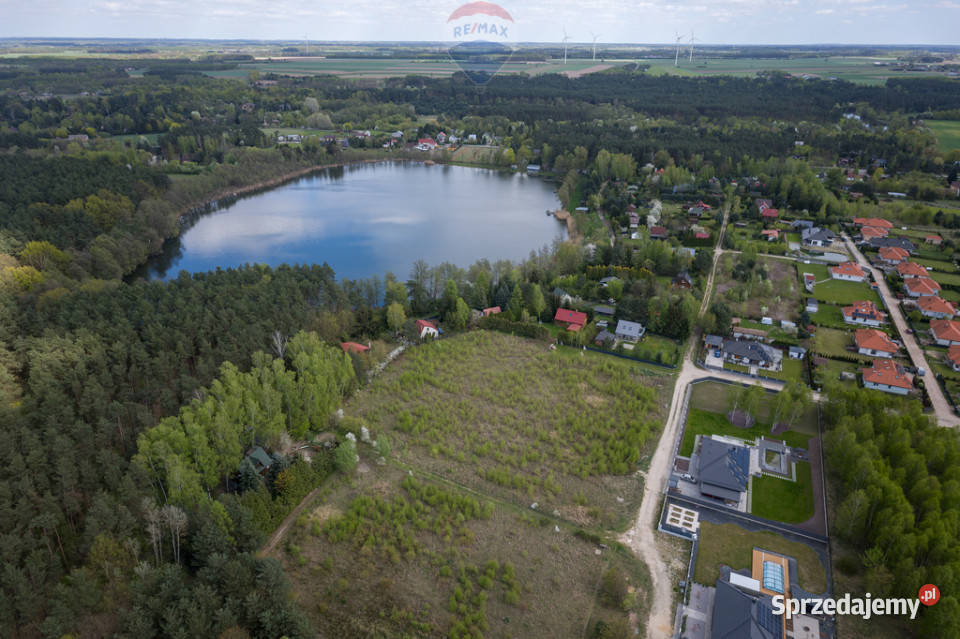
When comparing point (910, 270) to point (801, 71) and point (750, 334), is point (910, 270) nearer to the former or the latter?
point (750, 334)

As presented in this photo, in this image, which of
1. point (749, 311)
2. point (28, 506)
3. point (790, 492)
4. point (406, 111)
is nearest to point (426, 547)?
point (28, 506)

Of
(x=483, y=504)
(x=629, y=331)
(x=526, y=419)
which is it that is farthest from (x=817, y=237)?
(x=483, y=504)

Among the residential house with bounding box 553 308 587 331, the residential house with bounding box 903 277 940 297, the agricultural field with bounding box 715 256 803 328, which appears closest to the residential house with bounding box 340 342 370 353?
the residential house with bounding box 553 308 587 331

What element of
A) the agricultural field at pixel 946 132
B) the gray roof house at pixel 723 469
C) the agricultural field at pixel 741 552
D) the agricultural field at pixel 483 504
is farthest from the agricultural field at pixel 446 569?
the agricultural field at pixel 946 132

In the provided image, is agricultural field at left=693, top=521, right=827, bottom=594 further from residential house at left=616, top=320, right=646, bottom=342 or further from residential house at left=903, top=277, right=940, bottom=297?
residential house at left=903, top=277, right=940, bottom=297

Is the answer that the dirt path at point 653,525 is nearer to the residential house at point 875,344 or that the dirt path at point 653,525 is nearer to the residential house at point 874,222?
the residential house at point 875,344

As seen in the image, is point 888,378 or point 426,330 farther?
point 426,330
